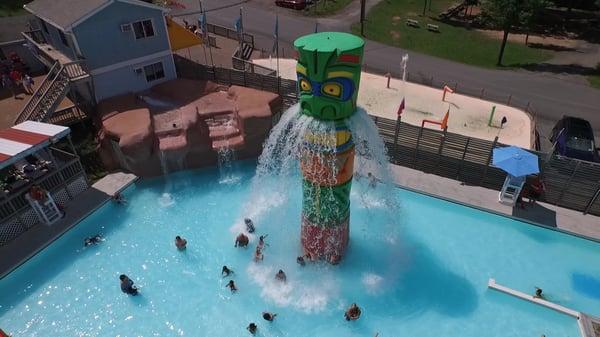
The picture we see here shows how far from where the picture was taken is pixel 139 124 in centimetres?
2289

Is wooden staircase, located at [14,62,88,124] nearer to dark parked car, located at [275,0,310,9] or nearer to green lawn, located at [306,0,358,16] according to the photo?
green lawn, located at [306,0,358,16]

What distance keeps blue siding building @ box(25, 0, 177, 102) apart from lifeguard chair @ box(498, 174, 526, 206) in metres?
22.3

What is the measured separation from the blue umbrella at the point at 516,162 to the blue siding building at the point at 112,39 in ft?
70.6

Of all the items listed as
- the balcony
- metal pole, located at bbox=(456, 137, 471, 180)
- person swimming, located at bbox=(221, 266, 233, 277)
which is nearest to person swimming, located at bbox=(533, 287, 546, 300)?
metal pole, located at bbox=(456, 137, 471, 180)

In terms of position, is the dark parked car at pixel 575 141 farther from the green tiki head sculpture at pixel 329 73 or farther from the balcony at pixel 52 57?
the balcony at pixel 52 57

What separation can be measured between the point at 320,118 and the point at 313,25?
34.9 metres

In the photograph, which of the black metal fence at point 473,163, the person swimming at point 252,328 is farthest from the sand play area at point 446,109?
the person swimming at point 252,328

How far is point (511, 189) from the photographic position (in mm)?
20953

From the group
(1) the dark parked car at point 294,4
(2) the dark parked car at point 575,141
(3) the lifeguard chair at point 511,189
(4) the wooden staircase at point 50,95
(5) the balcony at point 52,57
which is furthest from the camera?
(1) the dark parked car at point 294,4

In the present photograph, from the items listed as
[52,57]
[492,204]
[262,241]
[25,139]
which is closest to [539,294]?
[492,204]

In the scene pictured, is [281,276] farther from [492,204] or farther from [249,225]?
[492,204]

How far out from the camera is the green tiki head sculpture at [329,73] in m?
12.8

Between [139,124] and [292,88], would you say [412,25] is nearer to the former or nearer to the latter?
[292,88]

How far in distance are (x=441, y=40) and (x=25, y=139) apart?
3755 cm
